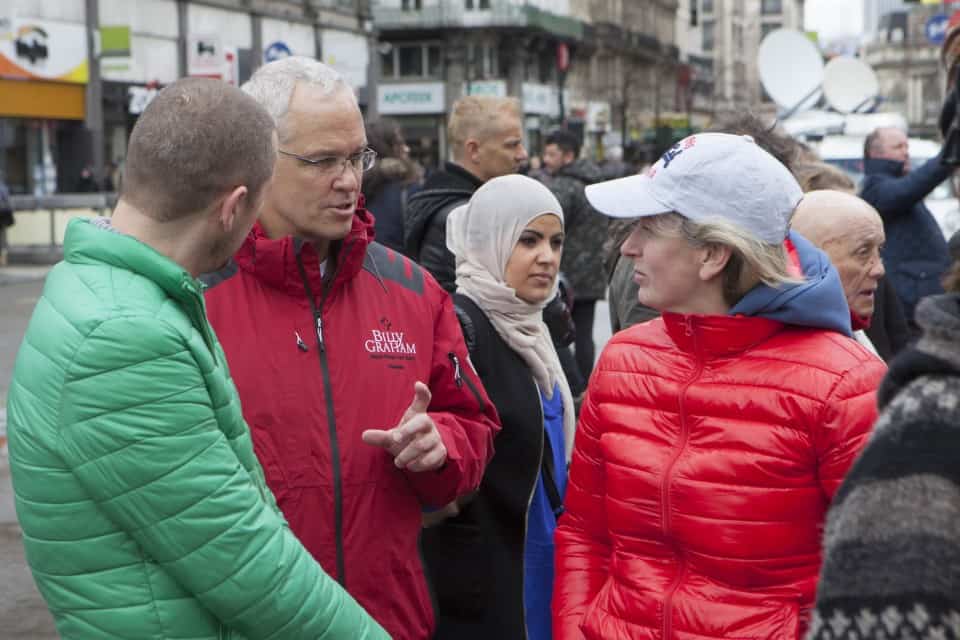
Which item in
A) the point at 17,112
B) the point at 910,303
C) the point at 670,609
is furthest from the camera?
the point at 17,112

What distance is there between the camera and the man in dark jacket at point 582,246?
382 inches

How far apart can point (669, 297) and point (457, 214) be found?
1848mm

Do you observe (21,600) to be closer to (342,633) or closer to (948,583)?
(342,633)

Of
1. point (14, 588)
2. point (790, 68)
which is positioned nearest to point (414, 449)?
point (14, 588)

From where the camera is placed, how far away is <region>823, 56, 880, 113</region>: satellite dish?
27141 mm

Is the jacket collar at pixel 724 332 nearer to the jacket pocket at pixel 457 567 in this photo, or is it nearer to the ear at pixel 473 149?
the jacket pocket at pixel 457 567

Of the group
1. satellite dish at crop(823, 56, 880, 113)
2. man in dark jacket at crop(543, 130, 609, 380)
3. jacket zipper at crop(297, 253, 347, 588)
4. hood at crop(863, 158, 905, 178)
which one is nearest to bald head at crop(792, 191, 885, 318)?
jacket zipper at crop(297, 253, 347, 588)

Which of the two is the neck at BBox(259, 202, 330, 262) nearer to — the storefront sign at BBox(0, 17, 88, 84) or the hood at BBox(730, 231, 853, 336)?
the hood at BBox(730, 231, 853, 336)

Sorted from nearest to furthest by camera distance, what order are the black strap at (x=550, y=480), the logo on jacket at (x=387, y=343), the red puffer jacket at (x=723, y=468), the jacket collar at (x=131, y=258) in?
the jacket collar at (x=131, y=258)
the red puffer jacket at (x=723, y=468)
the logo on jacket at (x=387, y=343)
the black strap at (x=550, y=480)

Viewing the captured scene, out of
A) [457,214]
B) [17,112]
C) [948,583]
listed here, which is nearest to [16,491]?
[948,583]

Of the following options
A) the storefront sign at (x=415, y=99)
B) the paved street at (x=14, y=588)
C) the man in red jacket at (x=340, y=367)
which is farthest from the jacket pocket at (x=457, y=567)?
the storefront sign at (x=415, y=99)

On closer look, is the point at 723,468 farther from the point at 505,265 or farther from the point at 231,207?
the point at 505,265

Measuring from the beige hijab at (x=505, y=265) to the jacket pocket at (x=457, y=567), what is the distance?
559mm

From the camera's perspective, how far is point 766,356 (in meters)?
2.87
